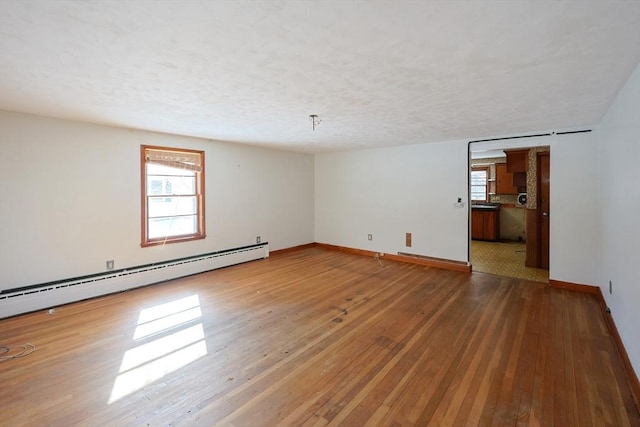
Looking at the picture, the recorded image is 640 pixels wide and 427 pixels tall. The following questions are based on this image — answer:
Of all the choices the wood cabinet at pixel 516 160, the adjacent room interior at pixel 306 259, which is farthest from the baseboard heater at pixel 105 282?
the wood cabinet at pixel 516 160

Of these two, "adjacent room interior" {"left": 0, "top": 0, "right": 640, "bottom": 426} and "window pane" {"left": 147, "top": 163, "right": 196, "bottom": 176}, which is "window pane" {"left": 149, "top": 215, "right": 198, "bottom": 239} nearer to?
"adjacent room interior" {"left": 0, "top": 0, "right": 640, "bottom": 426}

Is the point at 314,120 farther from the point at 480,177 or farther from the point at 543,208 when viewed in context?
the point at 480,177

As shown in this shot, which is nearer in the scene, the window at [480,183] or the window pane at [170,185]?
the window pane at [170,185]

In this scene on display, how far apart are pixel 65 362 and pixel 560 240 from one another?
19.8ft

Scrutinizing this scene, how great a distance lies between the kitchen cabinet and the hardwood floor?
4628 millimetres

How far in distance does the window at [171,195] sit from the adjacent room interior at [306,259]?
0.12 ft

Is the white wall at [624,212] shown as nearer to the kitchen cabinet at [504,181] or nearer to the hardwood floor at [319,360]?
the hardwood floor at [319,360]

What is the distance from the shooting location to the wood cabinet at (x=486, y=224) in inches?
309

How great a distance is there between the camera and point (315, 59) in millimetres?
2025

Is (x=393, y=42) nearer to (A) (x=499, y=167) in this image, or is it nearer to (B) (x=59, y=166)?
(B) (x=59, y=166)

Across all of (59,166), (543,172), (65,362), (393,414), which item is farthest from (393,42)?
(543,172)

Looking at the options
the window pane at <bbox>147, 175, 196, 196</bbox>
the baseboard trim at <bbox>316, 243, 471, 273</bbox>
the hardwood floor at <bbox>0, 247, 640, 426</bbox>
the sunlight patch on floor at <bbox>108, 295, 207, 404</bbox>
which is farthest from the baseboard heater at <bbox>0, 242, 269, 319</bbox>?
the baseboard trim at <bbox>316, 243, 471, 273</bbox>

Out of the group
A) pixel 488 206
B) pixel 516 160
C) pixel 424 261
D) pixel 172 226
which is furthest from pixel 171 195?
pixel 488 206

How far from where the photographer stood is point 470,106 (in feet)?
10.3
